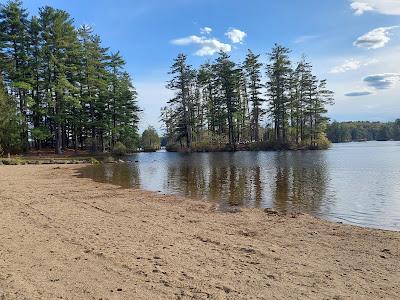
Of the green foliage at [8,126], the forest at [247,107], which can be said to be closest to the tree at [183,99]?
the forest at [247,107]

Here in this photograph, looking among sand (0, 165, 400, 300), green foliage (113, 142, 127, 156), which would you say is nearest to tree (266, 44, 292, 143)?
green foliage (113, 142, 127, 156)

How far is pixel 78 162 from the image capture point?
121 ft

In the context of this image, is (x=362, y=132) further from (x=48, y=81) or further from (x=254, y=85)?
(x=48, y=81)

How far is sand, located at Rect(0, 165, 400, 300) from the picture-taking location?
4.83 meters

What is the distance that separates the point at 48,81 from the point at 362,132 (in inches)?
5281

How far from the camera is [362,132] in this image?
146m

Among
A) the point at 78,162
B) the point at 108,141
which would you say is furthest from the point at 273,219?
the point at 108,141

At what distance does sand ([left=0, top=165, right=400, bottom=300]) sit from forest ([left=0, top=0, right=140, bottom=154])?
31442 millimetres

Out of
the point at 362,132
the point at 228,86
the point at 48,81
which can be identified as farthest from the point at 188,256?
the point at 362,132

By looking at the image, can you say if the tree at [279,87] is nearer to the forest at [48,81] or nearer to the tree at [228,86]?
the tree at [228,86]

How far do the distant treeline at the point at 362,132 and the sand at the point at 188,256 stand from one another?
117950 mm

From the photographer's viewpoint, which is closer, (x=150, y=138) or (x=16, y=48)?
(x=16, y=48)

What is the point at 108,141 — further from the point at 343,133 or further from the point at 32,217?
the point at 343,133

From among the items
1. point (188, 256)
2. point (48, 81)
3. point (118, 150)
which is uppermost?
point (48, 81)
